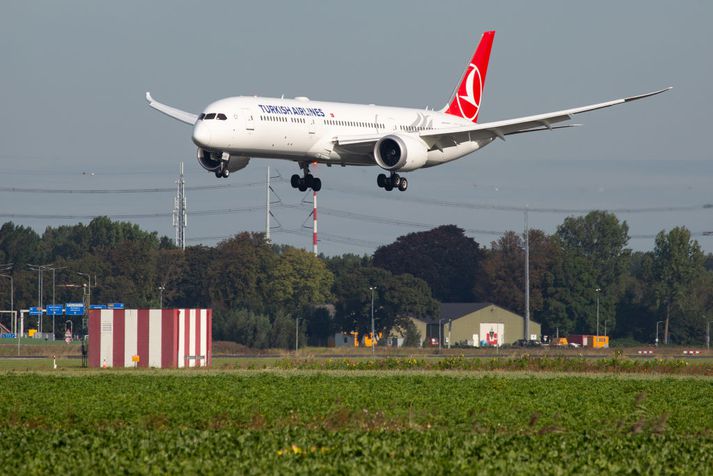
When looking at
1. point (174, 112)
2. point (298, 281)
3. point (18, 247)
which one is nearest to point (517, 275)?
point (298, 281)

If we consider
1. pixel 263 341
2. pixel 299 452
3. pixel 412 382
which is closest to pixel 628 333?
pixel 263 341

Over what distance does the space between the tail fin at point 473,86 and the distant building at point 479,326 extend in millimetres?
66208

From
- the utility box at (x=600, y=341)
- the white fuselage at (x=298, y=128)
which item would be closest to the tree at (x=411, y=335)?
the utility box at (x=600, y=341)

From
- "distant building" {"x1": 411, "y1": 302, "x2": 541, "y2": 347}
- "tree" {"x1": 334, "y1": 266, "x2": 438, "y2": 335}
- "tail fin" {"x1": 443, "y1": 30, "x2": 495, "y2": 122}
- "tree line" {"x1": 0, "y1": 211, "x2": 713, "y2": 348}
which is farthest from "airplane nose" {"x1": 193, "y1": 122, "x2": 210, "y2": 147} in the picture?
"distant building" {"x1": 411, "y1": 302, "x2": 541, "y2": 347}

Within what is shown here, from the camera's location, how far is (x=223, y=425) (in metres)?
43.0

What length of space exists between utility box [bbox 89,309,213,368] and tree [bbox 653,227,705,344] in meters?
97.7

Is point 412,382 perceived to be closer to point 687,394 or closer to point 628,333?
point 687,394

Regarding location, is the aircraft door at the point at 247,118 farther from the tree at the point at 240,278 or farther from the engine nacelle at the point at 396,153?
the tree at the point at 240,278

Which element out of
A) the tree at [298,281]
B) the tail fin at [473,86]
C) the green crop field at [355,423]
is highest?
the tail fin at [473,86]

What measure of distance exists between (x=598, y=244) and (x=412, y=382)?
137170mm

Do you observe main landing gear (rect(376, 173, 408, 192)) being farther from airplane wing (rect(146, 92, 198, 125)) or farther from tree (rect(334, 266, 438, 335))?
tree (rect(334, 266, 438, 335))

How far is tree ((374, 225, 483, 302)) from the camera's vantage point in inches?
6841

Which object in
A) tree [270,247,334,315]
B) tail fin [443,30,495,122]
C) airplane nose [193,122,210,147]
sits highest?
tail fin [443,30,495,122]

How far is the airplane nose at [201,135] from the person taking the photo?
2418 inches
